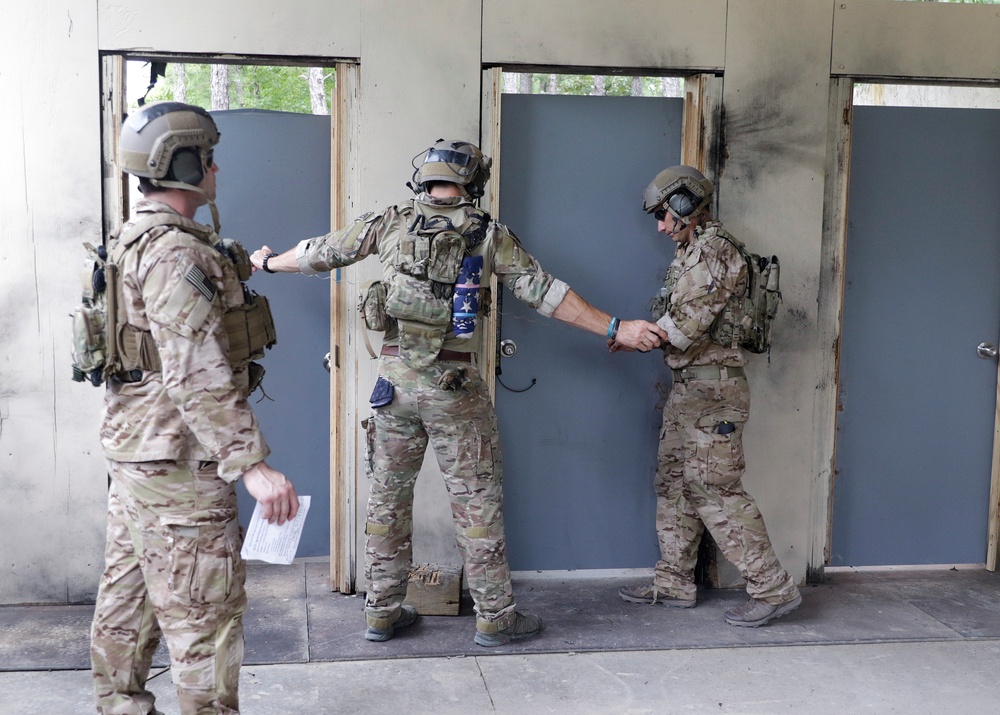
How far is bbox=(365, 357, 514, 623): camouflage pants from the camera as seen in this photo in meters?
3.88

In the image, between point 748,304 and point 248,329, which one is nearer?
point 248,329

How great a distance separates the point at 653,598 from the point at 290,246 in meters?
2.44

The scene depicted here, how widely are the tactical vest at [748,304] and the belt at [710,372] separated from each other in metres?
0.11

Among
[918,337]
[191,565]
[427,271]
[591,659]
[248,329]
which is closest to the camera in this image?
[191,565]

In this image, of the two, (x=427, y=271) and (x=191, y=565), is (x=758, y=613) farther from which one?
(x=191, y=565)

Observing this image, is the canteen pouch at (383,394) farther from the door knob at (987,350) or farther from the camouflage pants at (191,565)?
the door knob at (987,350)

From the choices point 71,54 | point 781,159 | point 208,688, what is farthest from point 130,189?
point 781,159

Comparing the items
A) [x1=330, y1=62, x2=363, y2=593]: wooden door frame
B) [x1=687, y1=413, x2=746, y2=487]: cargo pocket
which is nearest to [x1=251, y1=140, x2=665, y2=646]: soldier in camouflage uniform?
[x1=330, y1=62, x2=363, y2=593]: wooden door frame

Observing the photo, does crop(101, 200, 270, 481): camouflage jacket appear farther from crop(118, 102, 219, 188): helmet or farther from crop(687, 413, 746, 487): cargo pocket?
crop(687, 413, 746, 487): cargo pocket

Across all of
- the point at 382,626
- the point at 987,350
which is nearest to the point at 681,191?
the point at 987,350

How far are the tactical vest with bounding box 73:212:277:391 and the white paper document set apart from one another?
1.65 ft

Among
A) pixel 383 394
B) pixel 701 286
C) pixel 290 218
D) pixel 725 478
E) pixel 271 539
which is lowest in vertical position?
pixel 725 478

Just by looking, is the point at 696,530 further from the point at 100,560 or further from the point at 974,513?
the point at 100,560

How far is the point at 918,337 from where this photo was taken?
4980mm
